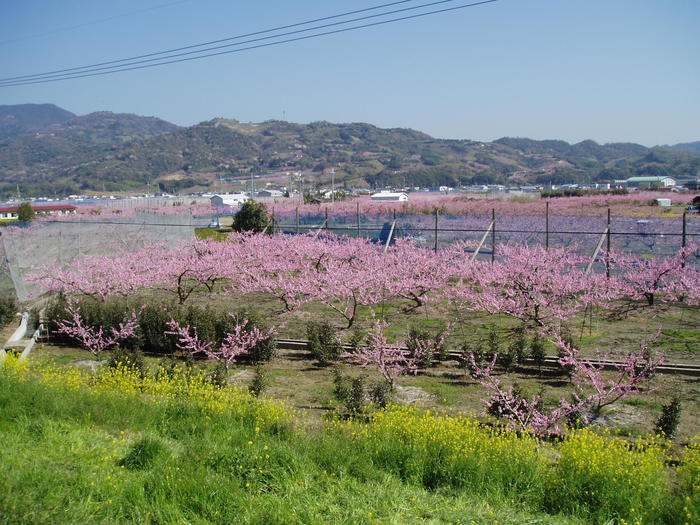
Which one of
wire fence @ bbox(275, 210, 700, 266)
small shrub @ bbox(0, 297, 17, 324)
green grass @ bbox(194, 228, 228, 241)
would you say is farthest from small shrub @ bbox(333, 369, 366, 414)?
green grass @ bbox(194, 228, 228, 241)

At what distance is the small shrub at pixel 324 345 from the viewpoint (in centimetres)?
1189

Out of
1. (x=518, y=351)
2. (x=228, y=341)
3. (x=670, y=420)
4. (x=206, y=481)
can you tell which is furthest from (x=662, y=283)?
(x=206, y=481)

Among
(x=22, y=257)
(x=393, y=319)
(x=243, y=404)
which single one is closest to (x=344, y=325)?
(x=393, y=319)

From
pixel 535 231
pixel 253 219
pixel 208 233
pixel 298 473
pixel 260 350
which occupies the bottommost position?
pixel 260 350

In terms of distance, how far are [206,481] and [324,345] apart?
22.0 ft

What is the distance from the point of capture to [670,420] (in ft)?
24.3

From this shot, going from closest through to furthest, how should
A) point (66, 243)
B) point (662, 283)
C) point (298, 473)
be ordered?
point (298, 473) < point (662, 283) < point (66, 243)

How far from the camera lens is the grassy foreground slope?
5.18m

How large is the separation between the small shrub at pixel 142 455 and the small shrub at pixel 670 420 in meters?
6.20

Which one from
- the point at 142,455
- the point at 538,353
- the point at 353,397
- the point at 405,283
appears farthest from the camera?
the point at 405,283

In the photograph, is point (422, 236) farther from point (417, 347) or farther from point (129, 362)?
point (129, 362)

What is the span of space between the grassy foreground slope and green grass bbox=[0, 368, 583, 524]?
0.02 m

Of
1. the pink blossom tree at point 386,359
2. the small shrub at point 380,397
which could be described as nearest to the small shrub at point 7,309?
the pink blossom tree at point 386,359

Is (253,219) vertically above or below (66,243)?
above
